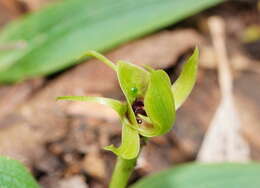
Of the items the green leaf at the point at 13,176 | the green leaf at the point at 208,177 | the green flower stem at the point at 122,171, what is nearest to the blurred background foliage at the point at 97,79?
the green leaf at the point at 208,177

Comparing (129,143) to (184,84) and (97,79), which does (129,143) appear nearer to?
(184,84)

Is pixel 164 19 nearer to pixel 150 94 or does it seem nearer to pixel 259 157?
pixel 259 157

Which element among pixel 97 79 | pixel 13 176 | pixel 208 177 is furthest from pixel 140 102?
pixel 97 79

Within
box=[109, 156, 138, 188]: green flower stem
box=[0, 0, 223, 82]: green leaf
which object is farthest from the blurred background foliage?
box=[109, 156, 138, 188]: green flower stem

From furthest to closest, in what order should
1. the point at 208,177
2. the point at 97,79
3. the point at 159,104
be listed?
the point at 97,79 < the point at 208,177 < the point at 159,104

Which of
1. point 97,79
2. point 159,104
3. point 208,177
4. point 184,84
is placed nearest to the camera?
point 159,104

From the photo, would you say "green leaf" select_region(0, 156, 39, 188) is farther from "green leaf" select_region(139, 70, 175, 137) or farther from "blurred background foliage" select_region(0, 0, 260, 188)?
"blurred background foliage" select_region(0, 0, 260, 188)
